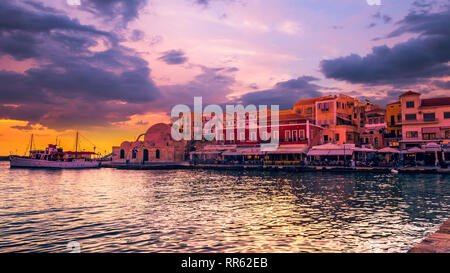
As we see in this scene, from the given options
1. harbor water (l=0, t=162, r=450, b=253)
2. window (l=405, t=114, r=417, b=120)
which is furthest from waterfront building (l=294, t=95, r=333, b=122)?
harbor water (l=0, t=162, r=450, b=253)

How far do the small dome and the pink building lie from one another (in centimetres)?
7607

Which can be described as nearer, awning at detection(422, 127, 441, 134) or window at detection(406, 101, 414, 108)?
awning at detection(422, 127, 441, 134)

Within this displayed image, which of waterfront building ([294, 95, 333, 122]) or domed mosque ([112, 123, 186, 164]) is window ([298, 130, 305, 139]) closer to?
waterfront building ([294, 95, 333, 122])

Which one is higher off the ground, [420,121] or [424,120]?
[424,120]

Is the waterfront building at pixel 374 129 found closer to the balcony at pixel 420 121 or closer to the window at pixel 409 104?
the balcony at pixel 420 121

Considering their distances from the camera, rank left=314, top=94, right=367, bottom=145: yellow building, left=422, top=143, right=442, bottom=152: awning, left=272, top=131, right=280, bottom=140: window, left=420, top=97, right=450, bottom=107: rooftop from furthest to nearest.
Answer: left=272, top=131, right=280, bottom=140: window → left=314, top=94, right=367, bottom=145: yellow building → left=420, top=97, right=450, bottom=107: rooftop → left=422, top=143, right=442, bottom=152: awning

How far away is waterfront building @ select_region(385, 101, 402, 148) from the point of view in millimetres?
59312

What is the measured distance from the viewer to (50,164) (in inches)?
3275

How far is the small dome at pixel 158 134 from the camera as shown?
109 meters

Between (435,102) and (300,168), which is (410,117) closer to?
(435,102)

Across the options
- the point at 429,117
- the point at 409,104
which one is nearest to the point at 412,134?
the point at 429,117

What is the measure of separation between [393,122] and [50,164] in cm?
8709

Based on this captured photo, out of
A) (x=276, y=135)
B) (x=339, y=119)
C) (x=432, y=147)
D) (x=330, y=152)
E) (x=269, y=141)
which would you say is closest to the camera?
(x=432, y=147)
